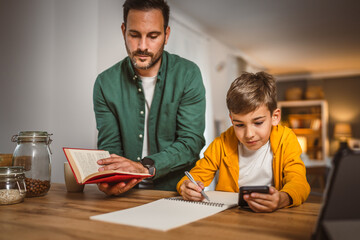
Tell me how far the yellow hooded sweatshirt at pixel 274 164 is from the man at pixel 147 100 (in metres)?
0.24

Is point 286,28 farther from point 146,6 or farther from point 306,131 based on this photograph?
point 306,131

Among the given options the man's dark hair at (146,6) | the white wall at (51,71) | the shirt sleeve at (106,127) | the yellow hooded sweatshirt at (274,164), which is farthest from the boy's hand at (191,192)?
the white wall at (51,71)

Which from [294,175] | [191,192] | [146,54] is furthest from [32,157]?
[294,175]

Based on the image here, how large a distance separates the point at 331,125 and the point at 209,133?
4.29 meters

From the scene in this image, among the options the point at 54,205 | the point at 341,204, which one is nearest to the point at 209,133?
the point at 54,205

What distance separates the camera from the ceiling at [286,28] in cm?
385

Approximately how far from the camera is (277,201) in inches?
35.1

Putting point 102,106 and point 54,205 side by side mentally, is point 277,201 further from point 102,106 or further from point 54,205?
point 102,106

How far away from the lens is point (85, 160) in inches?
49.6

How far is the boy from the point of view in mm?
1178

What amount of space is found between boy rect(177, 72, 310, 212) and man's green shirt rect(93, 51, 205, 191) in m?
0.26

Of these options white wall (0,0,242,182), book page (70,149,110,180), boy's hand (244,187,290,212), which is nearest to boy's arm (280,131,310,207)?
boy's hand (244,187,290,212)

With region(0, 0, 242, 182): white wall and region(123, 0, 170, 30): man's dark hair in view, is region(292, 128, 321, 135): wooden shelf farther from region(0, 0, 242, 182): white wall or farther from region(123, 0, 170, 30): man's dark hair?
region(123, 0, 170, 30): man's dark hair

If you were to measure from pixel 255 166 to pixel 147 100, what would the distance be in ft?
2.45
